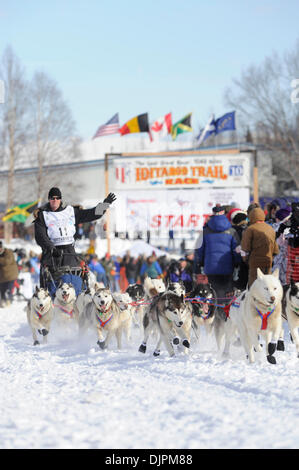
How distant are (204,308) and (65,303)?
1.95 m

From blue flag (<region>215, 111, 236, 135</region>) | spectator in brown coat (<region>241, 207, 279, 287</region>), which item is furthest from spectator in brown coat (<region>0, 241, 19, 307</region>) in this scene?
blue flag (<region>215, 111, 236, 135</region>)

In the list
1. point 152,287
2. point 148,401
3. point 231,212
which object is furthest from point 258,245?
point 152,287

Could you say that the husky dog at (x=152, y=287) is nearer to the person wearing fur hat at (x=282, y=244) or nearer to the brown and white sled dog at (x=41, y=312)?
the brown and white sled dog at (x=41, y=312)

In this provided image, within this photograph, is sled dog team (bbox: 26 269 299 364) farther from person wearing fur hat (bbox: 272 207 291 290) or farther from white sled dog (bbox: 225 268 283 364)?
person wearing fur hat (bbox: 272 207 291 290)

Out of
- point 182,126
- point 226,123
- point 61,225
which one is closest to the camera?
point 61,225

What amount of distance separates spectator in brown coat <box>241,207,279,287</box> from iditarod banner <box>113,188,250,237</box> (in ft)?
37.1

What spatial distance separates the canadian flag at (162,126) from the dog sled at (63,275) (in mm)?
12847

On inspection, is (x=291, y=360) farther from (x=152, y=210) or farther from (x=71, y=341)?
(x=152, y=210)

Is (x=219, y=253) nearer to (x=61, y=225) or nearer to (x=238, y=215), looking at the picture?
(x=238, y=215)

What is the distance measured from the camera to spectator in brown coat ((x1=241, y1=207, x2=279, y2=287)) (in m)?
6.11

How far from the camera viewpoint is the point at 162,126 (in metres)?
20.7
